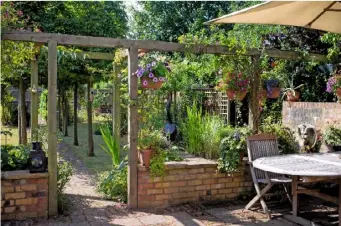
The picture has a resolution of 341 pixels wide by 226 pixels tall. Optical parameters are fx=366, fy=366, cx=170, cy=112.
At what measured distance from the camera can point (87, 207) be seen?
4301 millimetres

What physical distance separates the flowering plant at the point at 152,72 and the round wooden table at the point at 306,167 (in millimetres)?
1416

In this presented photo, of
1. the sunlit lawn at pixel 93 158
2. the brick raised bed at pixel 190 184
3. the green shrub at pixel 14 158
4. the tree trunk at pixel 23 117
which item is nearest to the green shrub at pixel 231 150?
the brick raised bed at pixel 190 184

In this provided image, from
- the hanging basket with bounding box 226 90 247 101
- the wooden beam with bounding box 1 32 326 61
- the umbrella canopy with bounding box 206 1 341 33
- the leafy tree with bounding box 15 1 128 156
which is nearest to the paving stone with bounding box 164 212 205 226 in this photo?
the hanging basket with bounding box 226 90 247 101

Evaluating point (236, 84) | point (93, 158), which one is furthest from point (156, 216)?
point (93, 158)

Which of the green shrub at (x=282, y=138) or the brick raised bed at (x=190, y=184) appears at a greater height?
the green shrub at (x=282, y=138)

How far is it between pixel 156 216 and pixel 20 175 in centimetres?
150

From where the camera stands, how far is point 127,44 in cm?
414

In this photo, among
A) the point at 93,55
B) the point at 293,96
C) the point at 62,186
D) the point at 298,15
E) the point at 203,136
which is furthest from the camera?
the point at 93,55

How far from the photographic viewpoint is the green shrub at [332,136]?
16.3ft

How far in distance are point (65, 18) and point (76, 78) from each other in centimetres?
126

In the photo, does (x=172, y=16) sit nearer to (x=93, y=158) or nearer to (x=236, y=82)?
(x=93, y=158)

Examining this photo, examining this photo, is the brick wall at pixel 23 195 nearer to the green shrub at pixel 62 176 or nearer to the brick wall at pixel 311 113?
the green shrub at pixel 62 176

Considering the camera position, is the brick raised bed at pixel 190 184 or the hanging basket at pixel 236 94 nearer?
the brick raised bed at pixel 190 184

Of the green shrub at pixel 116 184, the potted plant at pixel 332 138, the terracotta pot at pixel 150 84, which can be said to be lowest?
the green shrub at pixel 116 184
